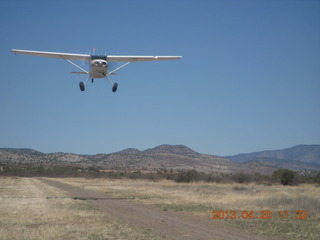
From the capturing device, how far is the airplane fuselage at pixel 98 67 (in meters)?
31.2

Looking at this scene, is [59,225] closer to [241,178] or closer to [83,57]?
[83,57]

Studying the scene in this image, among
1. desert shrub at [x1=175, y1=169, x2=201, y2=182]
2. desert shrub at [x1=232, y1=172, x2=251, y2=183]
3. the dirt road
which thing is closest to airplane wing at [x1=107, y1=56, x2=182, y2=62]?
the dirt road

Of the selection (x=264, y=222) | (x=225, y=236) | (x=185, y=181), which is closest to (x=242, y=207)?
(x=264, y=222)

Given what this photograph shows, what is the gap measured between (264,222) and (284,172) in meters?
50.2

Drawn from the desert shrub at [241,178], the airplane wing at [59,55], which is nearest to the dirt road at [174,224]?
the airplane wing at [59,55]

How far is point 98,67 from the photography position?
31.3 m

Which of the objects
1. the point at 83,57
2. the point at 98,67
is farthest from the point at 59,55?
the point at 98,67

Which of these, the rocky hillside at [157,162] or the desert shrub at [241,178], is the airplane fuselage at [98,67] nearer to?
the desert shrub at [241,178]

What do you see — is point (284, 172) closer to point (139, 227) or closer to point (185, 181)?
point (185, 181)
